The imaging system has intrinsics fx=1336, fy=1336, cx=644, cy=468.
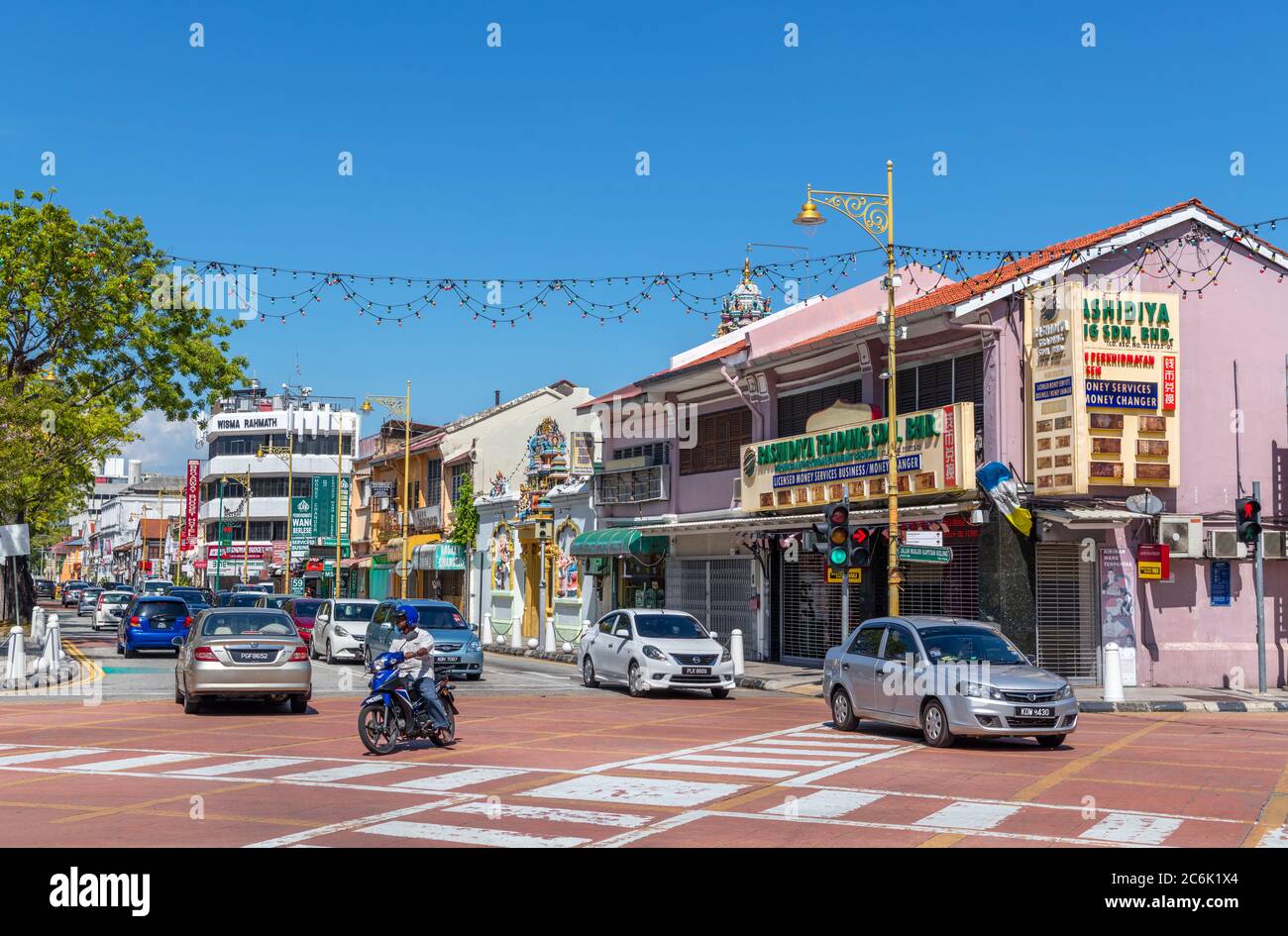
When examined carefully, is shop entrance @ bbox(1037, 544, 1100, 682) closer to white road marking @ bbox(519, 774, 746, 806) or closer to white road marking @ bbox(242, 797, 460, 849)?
white road marking @ bbox(519, 774, 746, 806)

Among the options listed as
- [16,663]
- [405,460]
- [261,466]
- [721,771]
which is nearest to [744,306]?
[405,460]

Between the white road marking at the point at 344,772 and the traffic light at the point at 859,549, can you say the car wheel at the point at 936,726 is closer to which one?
the white road marking at the point at 344,772

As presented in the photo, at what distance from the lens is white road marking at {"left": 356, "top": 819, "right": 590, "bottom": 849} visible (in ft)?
31.0

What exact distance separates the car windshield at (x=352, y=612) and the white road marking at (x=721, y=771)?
2038cm

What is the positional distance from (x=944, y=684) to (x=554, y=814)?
7239 mm

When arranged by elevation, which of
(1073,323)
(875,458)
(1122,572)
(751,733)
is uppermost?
(1073,323)

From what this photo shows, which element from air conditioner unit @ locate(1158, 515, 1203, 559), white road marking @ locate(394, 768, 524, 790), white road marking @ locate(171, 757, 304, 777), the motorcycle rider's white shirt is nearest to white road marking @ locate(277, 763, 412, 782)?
white road marking @ locate(171, 757, 304, 777)

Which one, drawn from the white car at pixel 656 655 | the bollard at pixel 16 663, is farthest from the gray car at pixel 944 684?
the bollard at pixel 16 663

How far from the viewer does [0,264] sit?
121 feet

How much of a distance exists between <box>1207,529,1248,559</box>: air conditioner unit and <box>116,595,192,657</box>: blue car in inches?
965

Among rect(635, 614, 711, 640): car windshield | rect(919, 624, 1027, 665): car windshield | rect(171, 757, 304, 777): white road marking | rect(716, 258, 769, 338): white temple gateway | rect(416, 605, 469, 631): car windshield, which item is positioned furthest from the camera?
rect(716, 258, 769, 338): white temple gateway
